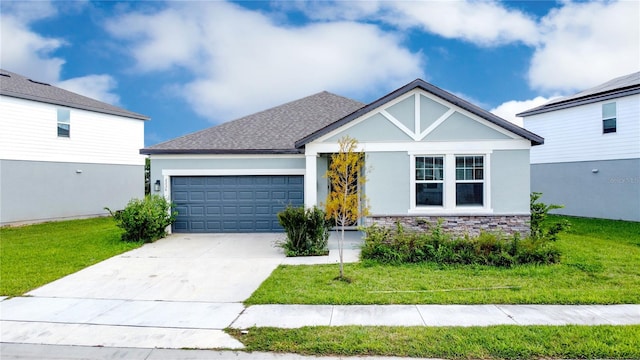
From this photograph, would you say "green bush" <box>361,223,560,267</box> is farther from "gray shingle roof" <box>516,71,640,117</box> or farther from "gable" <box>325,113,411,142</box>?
"gray shingle roof" <box>516,71,640,117</box>

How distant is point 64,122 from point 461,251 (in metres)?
19.9

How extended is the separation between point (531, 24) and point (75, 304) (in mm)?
17755

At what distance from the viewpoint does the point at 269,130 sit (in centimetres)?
1504

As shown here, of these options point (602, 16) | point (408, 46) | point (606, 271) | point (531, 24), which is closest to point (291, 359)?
point (606, 271)

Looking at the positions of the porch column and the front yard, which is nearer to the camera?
the front yard

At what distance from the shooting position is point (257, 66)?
18047 millimetres

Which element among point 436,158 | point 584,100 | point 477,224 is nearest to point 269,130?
point 436,158

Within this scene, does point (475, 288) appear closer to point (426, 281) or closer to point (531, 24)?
point (426, 281)

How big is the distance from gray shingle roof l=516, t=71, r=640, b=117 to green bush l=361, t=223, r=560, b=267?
11675mm

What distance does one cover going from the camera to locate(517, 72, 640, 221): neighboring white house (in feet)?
53.2

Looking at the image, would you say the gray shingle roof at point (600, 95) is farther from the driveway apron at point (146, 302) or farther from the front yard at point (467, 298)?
the driveway apron at point (146, 302)

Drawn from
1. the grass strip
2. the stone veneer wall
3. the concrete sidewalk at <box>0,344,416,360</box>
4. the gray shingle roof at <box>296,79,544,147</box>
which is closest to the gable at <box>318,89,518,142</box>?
the gray shingle roof at <box>296,79,544,147</box>

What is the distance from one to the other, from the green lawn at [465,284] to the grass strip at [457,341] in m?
1.16

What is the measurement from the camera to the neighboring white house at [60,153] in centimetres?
1673
